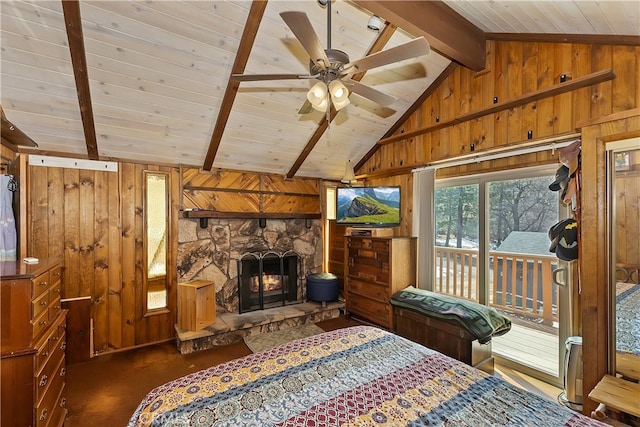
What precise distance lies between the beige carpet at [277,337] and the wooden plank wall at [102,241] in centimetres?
109

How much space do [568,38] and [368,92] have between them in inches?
73.7

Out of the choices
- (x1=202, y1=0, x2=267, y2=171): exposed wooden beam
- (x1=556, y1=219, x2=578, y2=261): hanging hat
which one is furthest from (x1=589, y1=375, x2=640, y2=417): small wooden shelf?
(x1=202, y1=0, x2=267, y2=171): exposed wooden beam

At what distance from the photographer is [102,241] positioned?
3.26 meters

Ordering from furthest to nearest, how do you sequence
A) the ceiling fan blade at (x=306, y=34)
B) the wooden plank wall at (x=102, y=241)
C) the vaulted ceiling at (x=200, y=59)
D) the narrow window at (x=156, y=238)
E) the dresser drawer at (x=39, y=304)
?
1. the narrow window at (x=156, y=238)
2. the wooden plank wall at (x=102, y=241)
3. the vaulted ceiling at (x=200, y=59)
4. the dresser drawer at (x=39, y=304)
5. the ceiling fan blade at (x=306, y=34)

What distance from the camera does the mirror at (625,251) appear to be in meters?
1.58

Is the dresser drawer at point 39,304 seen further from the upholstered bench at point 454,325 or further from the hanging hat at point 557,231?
the hanging hat at point 557,231

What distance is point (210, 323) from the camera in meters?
3.57

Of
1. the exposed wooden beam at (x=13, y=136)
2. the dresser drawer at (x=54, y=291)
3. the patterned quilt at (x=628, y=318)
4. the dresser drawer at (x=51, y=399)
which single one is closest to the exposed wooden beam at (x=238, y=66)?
the exposed wooden beam at (x=13, y=136)

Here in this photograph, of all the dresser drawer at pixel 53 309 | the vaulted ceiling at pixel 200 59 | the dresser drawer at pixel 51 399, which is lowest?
the dresser drawer at pixel 51 399

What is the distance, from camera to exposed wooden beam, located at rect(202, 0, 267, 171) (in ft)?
7.30

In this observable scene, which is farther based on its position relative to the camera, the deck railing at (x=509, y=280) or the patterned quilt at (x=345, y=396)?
the deck railing at (x=509, y=280)

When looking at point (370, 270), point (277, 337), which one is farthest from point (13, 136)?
point (370, 270)

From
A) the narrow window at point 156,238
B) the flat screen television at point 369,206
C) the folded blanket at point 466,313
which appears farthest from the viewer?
the flat screen television at point 369,206

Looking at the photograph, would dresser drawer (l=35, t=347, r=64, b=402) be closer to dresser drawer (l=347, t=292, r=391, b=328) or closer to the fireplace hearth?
the fireplace hearth
